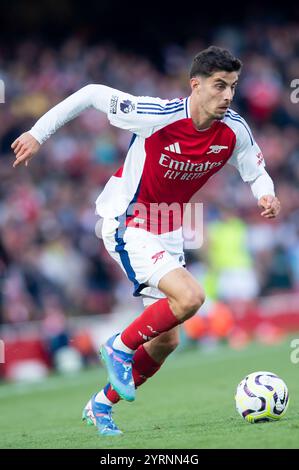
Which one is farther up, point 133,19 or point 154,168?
point 133,19

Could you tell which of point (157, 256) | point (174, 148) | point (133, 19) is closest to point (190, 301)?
point (157, 256)

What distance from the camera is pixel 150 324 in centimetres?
643

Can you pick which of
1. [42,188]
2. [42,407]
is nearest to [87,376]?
[42,407]

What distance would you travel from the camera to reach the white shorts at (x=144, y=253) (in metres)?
6.50

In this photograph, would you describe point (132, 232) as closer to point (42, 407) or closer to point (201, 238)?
point (42, 407)

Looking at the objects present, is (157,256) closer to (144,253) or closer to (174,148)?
(144,253)

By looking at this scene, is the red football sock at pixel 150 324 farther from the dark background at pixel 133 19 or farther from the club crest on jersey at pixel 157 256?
the dark background at pixel 133 19

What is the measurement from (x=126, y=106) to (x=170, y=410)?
106 inches

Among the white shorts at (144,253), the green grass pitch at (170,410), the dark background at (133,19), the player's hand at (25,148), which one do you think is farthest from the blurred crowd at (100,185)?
the player's hand at (25,148)

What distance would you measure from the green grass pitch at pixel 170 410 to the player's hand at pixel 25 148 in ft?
5.76

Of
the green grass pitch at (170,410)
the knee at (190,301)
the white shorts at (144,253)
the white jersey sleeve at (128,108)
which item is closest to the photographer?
the green grass pitch at (170,410)

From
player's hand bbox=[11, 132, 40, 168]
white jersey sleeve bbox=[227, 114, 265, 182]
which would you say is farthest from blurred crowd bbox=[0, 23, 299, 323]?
player's hand bbox=[11, 132, 40, 168]

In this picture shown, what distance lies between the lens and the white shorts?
6.50 metres
